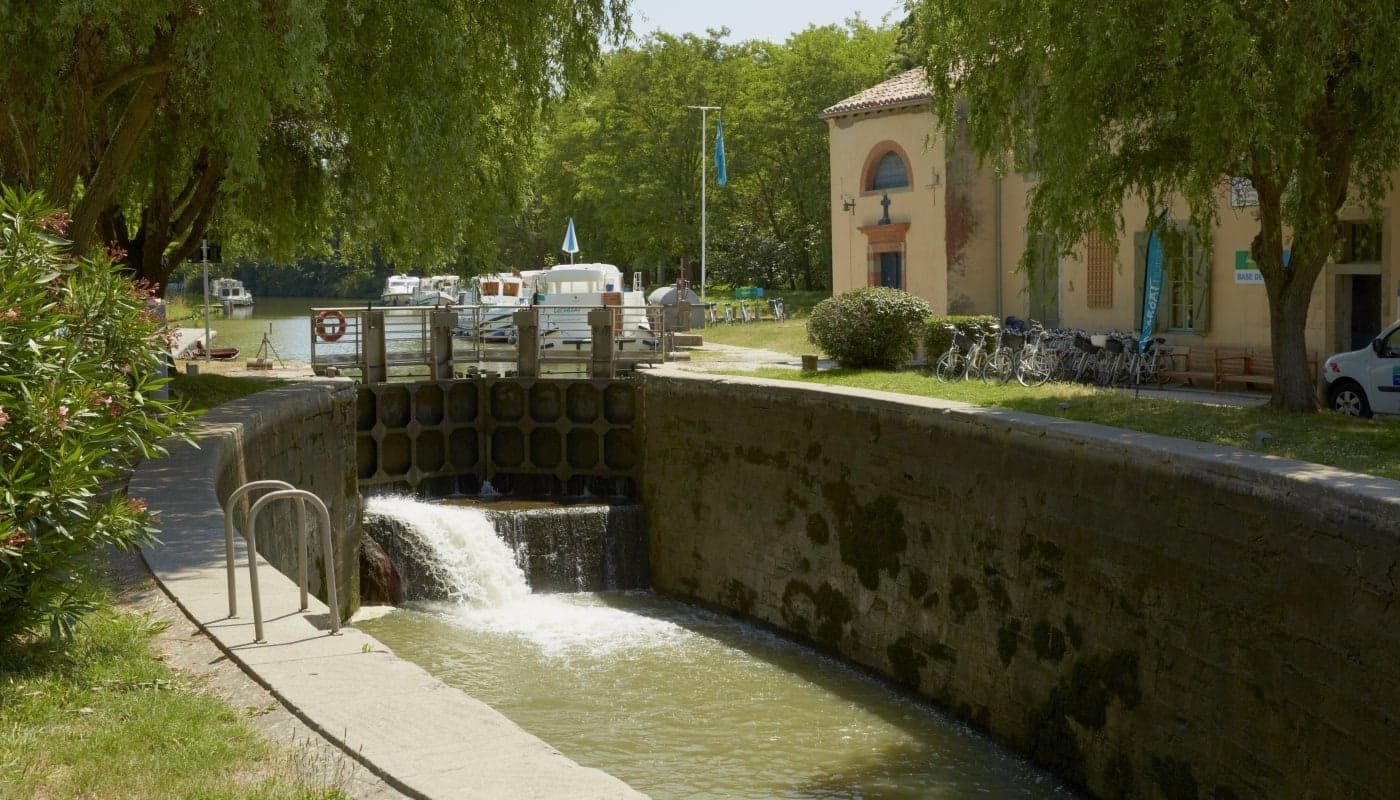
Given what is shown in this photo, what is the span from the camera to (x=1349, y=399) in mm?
17734

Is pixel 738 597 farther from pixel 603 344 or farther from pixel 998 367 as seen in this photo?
pixel 603 344

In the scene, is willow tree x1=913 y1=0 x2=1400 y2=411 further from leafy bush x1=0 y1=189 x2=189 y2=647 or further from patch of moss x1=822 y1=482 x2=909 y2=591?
leafy bush x1=0 y1=189 x2=189 y2=647

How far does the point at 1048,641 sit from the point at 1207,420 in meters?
2.77

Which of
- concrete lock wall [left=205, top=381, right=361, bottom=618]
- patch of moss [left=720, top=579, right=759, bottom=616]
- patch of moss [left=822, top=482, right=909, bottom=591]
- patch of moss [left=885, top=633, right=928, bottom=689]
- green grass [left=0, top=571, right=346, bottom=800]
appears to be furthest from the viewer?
patch of moss [left=720, top=579, right=759, bottom=616]

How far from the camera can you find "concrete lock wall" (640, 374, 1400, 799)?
9523 millimetres

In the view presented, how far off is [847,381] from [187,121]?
8.45 metres

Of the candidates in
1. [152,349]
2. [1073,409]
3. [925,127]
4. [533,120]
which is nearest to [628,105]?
[925,127]

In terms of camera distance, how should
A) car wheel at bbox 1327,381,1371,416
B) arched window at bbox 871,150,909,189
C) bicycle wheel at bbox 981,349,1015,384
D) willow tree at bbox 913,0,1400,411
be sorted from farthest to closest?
arched window at bbox 871,150,909,189, bicycle wheel at bbox 981,349,1015,384, car wheel at bbox 1327,381,1371,416, willow tree at bbox 913,0,1400,411

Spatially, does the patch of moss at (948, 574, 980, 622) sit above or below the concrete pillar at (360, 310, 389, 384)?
below

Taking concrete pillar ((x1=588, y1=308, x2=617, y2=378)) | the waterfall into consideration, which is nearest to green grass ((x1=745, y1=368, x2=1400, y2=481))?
concrete pillar ((x1=588, y1=308, x2=617, y2=378))

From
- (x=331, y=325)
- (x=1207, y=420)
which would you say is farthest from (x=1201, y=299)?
(x=331, y=325)

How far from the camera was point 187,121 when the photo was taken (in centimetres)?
1744

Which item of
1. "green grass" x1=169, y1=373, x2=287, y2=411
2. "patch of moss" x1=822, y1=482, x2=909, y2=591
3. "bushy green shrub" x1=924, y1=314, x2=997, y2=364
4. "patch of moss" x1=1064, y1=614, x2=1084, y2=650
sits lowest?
"patch of moss" x1=1064, y1=614, x2=1084, y2=650

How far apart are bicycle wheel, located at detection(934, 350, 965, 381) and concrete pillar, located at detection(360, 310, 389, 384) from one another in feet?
25.9
